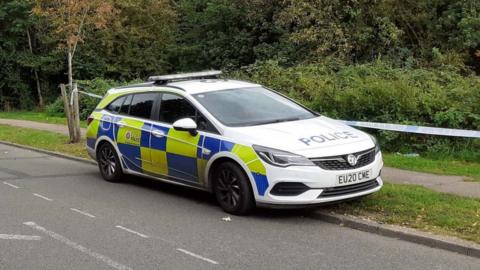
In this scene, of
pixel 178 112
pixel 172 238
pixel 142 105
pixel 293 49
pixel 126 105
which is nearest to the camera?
pixel 172 238

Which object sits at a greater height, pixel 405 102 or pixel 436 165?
pixel 405 102

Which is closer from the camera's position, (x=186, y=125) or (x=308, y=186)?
(x=308, y=186)

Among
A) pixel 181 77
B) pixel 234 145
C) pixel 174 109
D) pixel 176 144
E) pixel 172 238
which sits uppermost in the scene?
pixel 181 77

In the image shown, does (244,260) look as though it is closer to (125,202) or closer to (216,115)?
(216,115)

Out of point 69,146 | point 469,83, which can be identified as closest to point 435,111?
point 469,83

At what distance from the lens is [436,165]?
390 inches

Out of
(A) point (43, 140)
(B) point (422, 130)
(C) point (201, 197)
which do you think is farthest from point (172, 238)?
(A) point (43, 140)

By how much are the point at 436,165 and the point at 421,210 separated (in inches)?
120

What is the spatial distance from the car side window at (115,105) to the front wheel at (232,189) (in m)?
2.81

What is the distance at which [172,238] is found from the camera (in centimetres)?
658

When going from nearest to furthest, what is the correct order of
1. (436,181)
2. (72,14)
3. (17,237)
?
(17,237), (436,181), (72,14)

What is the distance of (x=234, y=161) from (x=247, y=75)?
1060 centimetres

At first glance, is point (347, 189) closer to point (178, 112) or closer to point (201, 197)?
point (201, 197)

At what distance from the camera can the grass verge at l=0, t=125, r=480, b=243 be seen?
6.48 meters
